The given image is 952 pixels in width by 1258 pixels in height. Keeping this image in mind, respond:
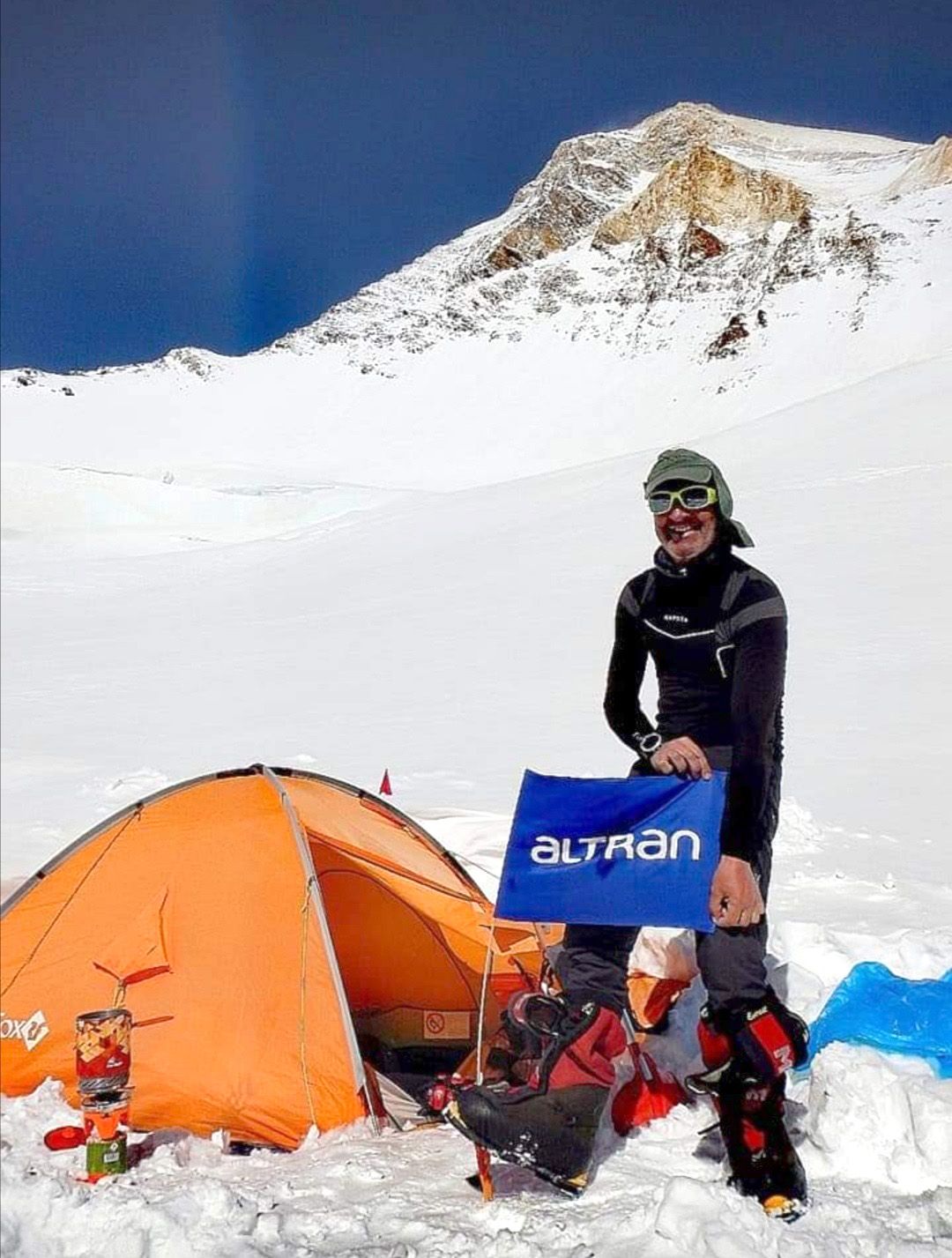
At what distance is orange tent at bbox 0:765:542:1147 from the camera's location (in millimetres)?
1744

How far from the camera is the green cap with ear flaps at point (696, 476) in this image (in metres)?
1.70

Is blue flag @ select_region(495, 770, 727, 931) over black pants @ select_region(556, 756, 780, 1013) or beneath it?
over

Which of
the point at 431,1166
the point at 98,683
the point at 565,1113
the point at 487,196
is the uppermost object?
the point at 487,196

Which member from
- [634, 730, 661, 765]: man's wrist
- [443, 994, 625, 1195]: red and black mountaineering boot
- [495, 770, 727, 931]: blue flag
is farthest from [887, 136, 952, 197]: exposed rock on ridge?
[443, 994, 625, 1195]: red and black mountaineering boot

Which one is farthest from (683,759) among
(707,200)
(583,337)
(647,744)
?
(583,337)

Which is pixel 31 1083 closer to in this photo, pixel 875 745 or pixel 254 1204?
pixel 254 1204

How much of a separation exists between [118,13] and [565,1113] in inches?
82.8

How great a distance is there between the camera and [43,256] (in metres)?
2.00

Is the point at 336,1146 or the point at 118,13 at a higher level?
the point at 118,13

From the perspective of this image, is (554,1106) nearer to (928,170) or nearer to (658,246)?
(928,170)

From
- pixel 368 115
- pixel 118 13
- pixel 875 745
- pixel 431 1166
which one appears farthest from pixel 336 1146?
pixel 875 745

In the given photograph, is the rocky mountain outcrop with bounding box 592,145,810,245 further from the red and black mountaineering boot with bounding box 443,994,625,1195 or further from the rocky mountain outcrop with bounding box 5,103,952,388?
the red and black mountaineering boot with bounding box 443,994,625,1195

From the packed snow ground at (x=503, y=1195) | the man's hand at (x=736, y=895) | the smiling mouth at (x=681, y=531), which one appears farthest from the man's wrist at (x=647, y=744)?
the packed snow ground at (x=503, y=1195)

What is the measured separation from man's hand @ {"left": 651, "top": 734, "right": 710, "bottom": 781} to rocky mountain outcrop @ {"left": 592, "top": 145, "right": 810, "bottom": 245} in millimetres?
4022
